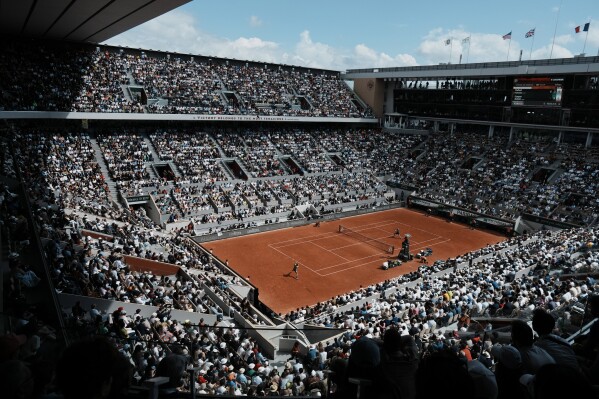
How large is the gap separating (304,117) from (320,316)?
3748cm

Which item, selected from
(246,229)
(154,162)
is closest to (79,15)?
(154,162)

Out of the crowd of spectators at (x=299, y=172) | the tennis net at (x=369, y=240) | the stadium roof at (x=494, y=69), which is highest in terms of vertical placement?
the stadium roof at (x=494, y=69)

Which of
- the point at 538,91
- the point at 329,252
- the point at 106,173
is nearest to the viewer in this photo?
the point at 329,252

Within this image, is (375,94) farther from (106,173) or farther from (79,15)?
(79,15)

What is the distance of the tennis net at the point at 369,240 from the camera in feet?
111

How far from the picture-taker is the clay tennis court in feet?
85.8

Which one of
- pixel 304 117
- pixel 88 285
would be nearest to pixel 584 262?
pixel 88 285

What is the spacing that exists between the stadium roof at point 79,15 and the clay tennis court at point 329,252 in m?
16.5

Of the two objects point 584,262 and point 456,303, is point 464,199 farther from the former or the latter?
point 456,303

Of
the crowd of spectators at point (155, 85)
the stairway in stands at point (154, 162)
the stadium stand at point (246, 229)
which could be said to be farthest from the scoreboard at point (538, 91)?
the stairway in stands at point (154, 162)

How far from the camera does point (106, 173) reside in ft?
120

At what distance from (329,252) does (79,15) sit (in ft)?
75.9

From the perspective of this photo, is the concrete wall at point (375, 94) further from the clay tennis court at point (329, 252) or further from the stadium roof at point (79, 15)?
the stadium roof at point (79, 15)

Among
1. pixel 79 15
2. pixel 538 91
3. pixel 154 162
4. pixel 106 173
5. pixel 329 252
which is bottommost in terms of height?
pixel 329 252
